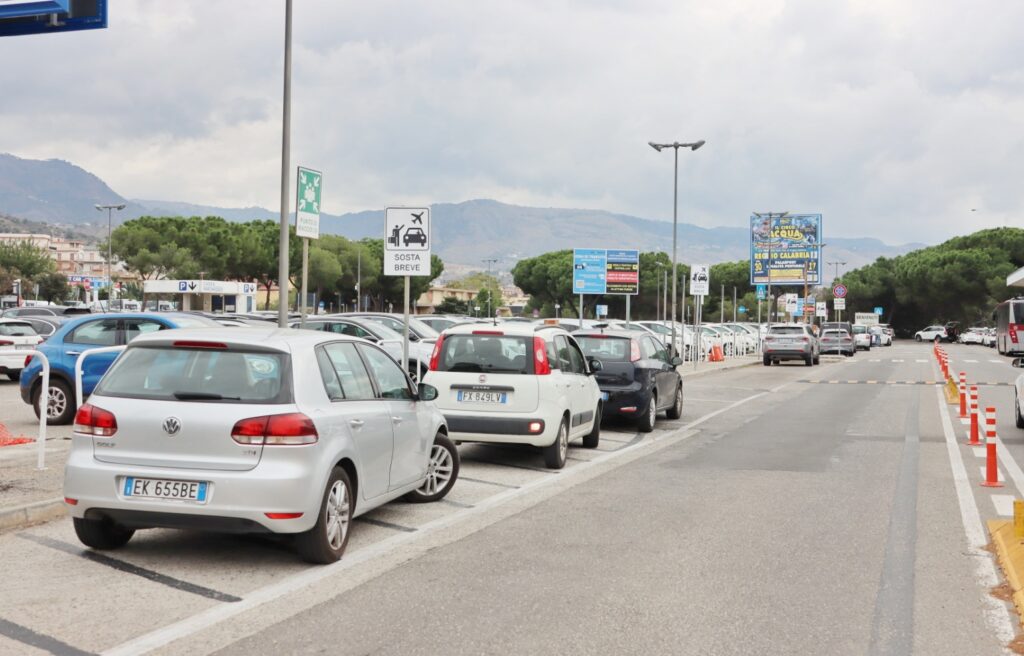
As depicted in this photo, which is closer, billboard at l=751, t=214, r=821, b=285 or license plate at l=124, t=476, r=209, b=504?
license plate at l=124, t=476, r=209, b=504

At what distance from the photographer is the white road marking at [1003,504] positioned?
29.4ft

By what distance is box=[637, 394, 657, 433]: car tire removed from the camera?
15617 millimetres

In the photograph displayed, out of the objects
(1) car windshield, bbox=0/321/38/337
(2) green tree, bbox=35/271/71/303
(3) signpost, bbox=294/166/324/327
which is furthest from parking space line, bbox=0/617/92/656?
(2) green tree, bbox=35/271/71/303

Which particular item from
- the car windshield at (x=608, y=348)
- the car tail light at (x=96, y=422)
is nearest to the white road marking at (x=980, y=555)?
the car windshield at (x=608, y=348)

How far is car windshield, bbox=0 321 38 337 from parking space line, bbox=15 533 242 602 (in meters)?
18.1

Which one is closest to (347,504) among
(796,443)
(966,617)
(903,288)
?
(966,617)

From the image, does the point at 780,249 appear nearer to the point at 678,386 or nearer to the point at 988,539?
the point at 678,386

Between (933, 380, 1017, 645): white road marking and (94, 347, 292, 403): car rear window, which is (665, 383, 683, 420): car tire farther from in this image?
(94, 347, 292, 403): car rear window

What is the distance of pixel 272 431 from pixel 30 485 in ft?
12.8

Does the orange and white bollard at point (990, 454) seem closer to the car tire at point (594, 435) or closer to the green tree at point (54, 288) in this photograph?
the car tire at point (594, 435)

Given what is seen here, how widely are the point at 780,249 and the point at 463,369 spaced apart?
190 feet

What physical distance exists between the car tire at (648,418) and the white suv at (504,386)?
3.98 m

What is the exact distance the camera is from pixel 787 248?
66375mm

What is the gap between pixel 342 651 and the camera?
16.2 ft
